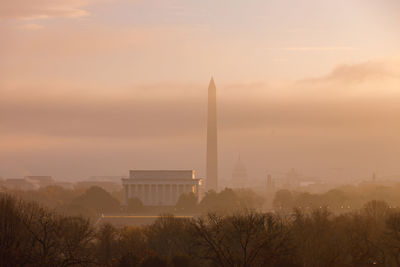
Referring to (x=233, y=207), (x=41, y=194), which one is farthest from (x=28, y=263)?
(x=41, y=194)

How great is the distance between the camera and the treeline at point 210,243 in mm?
57094

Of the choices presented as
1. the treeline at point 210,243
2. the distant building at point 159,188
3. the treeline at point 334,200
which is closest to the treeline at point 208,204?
the treeline at point 334,200

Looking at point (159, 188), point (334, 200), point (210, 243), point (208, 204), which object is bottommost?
point (210, 243)

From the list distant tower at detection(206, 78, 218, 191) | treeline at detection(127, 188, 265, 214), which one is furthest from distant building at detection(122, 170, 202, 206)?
treeline at detection(127, 188, 265, 214)

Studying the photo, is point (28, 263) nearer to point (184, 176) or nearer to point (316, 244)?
point (316, 244)

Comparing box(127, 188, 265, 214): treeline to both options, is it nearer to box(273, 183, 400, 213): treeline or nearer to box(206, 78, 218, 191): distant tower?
box(273, 183, 400, 213): treeline

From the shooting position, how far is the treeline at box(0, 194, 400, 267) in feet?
187

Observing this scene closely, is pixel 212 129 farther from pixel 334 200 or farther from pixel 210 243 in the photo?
pixel 210 243

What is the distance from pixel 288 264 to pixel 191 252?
12755mm

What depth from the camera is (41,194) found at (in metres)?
179

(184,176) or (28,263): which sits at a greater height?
(184,176)

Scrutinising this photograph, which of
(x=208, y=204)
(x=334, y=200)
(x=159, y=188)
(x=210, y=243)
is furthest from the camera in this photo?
(x=159, y=188)

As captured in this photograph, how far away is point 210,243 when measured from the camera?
55219 mm

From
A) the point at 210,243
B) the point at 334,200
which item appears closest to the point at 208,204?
the point at 334,200
